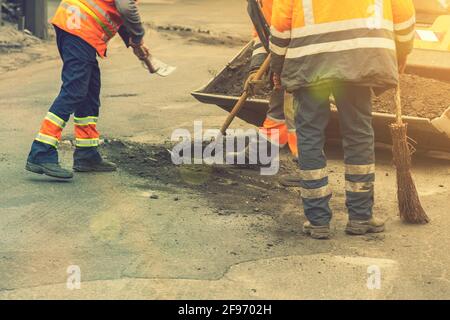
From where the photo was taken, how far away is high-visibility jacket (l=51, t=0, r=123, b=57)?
7020mm

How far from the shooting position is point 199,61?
13.2 metres

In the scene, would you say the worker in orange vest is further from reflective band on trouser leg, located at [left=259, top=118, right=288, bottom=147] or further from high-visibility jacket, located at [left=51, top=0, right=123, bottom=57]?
reflective band on trouser leg, located at [left=259, top=118, right=288, bottom=147]

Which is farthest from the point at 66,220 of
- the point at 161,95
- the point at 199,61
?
the point at 199,61

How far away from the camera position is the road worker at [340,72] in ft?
19.0

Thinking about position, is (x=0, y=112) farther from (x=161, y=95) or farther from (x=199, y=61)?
(x=199, y=61)

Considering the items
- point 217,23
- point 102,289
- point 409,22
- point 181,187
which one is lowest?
point 217,23

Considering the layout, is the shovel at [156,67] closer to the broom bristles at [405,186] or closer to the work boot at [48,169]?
the work boot at [48,169]

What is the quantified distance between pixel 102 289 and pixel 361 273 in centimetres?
132

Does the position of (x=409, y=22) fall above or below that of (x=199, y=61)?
above

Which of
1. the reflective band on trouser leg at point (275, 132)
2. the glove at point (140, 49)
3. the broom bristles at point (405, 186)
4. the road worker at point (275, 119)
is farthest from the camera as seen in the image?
the reflective band on trouser leg at point (275, 132)

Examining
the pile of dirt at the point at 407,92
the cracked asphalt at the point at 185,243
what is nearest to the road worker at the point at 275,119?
the cracked asphalt at the point at 185,243

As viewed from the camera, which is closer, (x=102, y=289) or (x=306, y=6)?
(x=102, y=289)

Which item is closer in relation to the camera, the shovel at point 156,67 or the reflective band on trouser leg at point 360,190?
the reflective band on trouser leg at point 360,190

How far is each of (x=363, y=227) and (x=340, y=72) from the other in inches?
36.3
